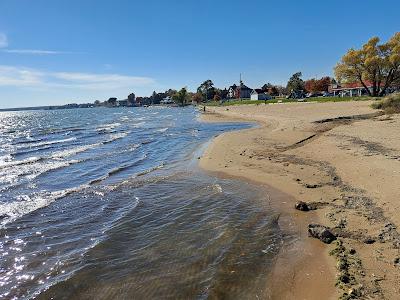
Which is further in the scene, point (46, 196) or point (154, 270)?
point (46, 196)

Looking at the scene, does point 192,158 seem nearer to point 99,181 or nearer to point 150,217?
point 99,181

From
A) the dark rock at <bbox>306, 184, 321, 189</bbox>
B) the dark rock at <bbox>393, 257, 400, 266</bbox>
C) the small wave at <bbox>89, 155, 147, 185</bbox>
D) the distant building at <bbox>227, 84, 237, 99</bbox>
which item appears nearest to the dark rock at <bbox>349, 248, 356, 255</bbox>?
the dark rock at <bbox>393, 257, 400, 266</bbox>

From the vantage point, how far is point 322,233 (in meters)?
8.48

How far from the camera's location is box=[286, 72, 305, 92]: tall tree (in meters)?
140

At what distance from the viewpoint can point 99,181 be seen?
56.6 feet

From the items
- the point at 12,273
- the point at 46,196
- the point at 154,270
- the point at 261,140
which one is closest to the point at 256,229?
the point at 154,270

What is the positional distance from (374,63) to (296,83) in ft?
259

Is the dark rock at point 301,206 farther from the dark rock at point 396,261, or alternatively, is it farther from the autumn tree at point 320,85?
the autumn tree at point 320,85

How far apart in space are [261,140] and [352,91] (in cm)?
8554

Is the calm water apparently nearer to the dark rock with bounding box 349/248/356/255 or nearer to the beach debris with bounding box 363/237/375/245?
the dark rock with bounding box 349/248/356/255

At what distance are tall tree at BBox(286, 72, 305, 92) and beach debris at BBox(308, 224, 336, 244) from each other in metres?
132

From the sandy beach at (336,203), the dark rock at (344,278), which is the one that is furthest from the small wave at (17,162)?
the dark rock at (344,278)

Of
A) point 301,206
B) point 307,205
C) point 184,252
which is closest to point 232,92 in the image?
point 307,205

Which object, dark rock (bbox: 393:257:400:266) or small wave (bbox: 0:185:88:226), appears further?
small wave (bbox: 0:185:88:226)
